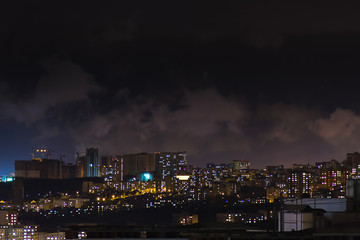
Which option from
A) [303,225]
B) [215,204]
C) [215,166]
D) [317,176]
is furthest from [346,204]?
[215,166]

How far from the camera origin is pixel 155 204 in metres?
92.4

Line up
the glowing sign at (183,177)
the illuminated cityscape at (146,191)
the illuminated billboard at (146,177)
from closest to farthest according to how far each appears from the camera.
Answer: the illuminated cityscape at (146,191), the glowing sign at (183,177), the illuminated billboard at (146,177)

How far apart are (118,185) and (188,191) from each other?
617 inches

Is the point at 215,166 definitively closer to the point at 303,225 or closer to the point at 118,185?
the point at 118,185

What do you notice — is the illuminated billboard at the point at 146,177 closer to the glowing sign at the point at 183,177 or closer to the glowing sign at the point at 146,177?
the glowing sign at the point at 146,177

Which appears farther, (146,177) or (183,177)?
(146,177)

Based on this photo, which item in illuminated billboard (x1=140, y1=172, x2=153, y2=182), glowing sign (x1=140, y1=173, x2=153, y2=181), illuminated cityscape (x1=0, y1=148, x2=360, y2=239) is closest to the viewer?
illuminated cityscape (x1=0, y1=148, x2=360, y2=239)

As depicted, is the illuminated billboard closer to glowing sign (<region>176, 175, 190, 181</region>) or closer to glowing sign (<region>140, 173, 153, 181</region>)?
glowing sign (<region>140, 173, 153, 181</region>)

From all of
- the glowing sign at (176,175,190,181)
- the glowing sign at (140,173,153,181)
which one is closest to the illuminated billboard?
the glowing sign at (140,173,153,181)

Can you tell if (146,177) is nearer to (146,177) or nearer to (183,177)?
(146,177)

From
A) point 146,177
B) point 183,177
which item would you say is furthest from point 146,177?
point 183,177

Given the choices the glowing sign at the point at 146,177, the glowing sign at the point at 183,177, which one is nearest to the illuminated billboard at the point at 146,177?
the glowing sign at the point at 146,177

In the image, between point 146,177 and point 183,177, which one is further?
point 146,177

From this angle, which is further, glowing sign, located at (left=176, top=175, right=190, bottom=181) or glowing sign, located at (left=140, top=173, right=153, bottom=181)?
glowing sign, located at (left=140, top=173, right=153, bottom=181)
